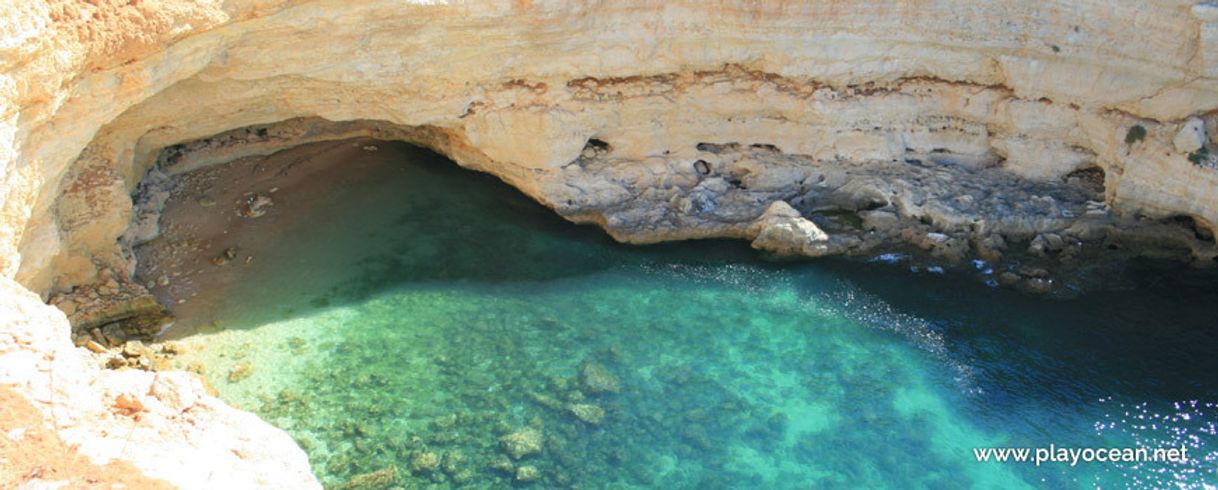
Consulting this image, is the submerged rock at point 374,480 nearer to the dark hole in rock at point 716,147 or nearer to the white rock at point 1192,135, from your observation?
the dark hole in rock at point 716,147

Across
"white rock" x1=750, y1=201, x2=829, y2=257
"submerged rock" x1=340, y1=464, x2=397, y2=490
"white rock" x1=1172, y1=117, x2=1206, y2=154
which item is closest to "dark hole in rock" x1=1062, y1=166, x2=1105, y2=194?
"white rock" x1=1172, y1=117, x2=1206, y2=154

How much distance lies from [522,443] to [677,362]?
9.93 ft

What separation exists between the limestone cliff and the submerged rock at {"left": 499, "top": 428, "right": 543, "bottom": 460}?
16.8 ft

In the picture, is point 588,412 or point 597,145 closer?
point 588,412

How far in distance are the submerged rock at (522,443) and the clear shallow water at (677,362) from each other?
116 millimetres

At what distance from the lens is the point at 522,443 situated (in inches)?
531

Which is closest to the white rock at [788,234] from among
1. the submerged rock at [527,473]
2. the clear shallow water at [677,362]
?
the clear shallow water at [677,362]

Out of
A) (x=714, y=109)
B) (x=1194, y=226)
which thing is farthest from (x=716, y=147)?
(x=1194, y=226)

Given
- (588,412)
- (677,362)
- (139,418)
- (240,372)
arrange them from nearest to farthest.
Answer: (139,418) < (588,412) < (240,372) < (677,362)

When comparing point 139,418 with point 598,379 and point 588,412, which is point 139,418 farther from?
point 598,379

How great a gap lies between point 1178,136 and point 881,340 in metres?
5.99

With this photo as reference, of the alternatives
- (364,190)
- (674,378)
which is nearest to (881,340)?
(674,378)

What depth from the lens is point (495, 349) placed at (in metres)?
15.2

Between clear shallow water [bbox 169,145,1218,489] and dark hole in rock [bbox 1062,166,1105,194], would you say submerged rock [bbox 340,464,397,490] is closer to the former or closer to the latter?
clear shallow water [bbox 169,145,1218,489]
